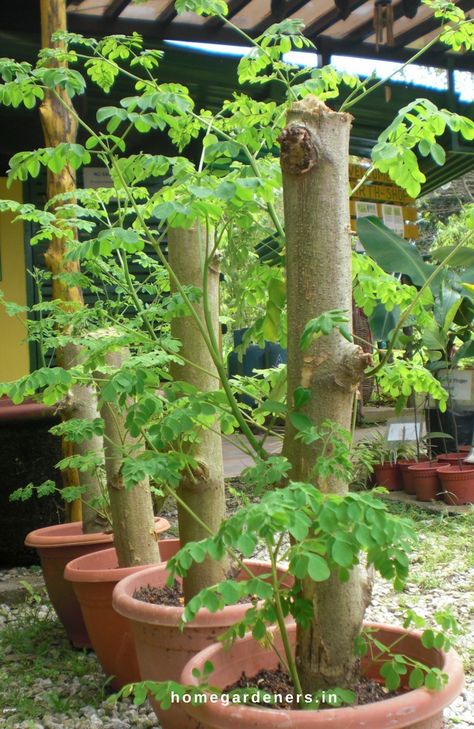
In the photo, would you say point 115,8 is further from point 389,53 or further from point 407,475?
point 407,475

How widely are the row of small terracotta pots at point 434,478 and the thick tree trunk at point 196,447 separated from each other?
354 cm

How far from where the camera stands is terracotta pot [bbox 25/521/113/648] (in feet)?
11.1

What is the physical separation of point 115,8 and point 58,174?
3.20 metres

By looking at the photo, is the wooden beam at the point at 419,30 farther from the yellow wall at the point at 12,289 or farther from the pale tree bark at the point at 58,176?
the pale tree bark at the point at 58,176

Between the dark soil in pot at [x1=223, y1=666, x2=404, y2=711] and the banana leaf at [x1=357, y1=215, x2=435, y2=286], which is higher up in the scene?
the banana leaf at [x1=357, y1=215, x2=435, y2=286]

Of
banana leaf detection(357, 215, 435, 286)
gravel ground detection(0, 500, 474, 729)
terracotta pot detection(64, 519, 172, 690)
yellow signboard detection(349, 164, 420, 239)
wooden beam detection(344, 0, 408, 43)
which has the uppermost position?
wooden beam detection(344, 0, 408, 43)

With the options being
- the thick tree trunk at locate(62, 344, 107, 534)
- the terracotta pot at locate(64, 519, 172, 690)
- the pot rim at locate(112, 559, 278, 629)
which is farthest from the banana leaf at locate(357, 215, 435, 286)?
the pot rim at locate(112, 559, 278, 629)

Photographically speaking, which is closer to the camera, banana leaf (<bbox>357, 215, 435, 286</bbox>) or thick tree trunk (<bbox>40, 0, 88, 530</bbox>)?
thick tree trunk (<bbox>40, 0, 88, 530</bbox>)

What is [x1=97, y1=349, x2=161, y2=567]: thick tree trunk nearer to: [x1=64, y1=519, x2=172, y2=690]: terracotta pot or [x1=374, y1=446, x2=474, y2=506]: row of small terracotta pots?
[x1=64, y1=519, x2=172, y2=690]: terracotta pot

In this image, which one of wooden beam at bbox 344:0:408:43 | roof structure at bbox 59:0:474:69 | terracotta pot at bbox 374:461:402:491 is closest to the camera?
terracotta pot at bbox 374:461:402:491

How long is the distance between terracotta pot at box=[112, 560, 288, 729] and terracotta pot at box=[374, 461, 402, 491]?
4353 mm

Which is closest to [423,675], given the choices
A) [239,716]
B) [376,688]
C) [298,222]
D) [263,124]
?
[376,688]

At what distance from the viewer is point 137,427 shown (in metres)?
1.85

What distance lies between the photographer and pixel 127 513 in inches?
119
